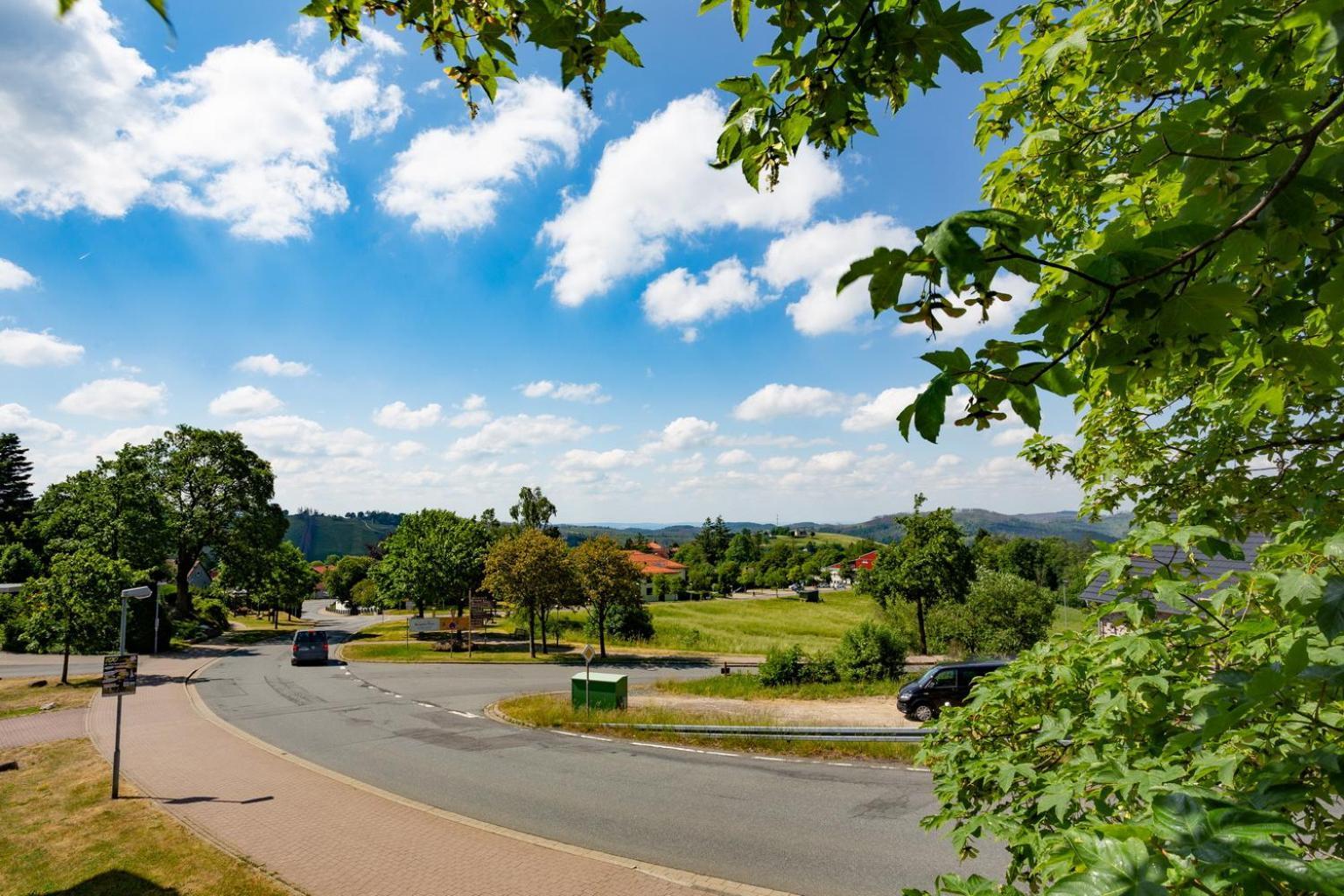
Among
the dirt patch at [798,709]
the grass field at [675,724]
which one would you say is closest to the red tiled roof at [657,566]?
the dirt patch at [798,709]

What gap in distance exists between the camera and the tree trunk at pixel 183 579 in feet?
132

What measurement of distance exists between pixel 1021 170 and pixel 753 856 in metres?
9.17

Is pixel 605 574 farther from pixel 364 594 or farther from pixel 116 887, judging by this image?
pixel 364 594

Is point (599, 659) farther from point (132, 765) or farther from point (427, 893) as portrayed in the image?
point (427, 893)

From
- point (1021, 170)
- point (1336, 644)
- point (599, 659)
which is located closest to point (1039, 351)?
point (1336, 644)

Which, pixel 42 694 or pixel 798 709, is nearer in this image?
pixel 798 709

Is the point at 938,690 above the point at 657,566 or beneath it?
above

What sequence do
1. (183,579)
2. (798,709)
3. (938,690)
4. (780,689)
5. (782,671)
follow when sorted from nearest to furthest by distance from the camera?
1. (938,690)
2. (798,709)
3. (780,689)
4. (782,671)
5. (183,579)

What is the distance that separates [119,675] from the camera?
445 inches

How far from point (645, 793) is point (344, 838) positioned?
5033 millimetres

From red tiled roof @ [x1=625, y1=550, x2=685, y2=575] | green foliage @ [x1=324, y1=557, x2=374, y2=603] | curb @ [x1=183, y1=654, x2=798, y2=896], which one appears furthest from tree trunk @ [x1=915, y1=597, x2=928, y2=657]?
green foliage @ [x1=324, y1=557, x2=374, y2=603]

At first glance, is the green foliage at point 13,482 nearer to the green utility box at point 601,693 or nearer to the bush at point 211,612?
the bush at point 211,612

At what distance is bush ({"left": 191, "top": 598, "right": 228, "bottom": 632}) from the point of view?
44.9m

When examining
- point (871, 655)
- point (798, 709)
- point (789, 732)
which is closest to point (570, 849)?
point (789, 732)
